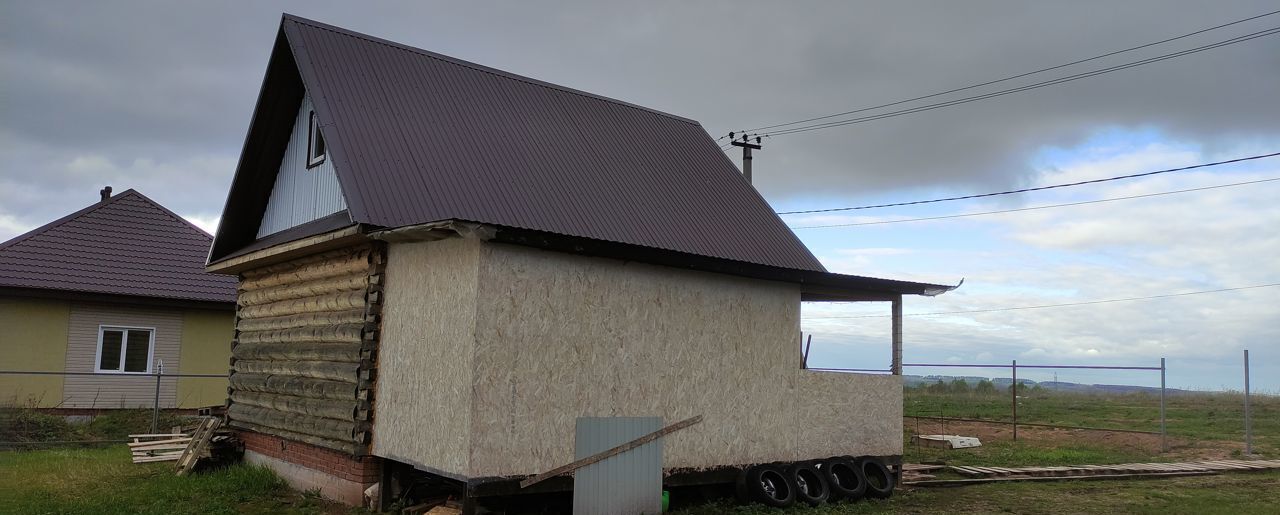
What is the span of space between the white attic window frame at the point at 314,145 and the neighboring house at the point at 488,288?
40mm

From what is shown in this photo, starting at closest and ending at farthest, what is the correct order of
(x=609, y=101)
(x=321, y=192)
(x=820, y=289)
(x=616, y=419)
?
(x=616, y=419) → (x=321, y=192) → (x=820, y=289) → (x=609, y=101)

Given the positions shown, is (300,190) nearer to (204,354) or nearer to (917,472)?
(204,354)

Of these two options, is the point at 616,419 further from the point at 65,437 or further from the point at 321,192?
the point at 65,437

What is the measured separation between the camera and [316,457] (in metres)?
12.2

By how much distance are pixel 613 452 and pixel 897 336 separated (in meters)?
5.76

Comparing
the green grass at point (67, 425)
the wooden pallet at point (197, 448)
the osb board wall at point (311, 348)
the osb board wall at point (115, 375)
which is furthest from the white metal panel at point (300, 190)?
the osb board wall at point (115, 375)

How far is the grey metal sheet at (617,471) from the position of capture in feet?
33.7

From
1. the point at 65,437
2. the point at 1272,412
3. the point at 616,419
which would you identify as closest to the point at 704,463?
the point at 616,419

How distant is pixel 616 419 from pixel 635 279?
66.7 inches

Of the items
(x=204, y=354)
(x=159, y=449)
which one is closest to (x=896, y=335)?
(x=159, y=449)

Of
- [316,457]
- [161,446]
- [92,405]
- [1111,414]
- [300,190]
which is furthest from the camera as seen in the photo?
[1111,414]

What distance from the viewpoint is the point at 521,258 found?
32.3ft

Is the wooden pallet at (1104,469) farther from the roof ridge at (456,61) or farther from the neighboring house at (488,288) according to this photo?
the roof ridge at (456,61)

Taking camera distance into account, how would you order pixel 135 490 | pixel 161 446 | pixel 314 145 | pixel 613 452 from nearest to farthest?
pixel 613 452 < pixel 135 490 < pixel 314 145 < pixel 161 446
